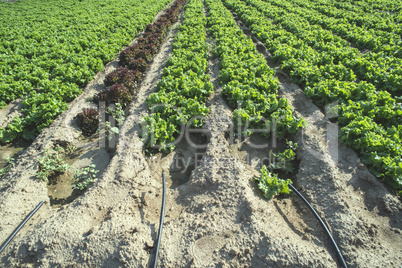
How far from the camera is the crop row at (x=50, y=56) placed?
7.45 metres

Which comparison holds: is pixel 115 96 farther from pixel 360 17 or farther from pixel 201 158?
pixel 360 17

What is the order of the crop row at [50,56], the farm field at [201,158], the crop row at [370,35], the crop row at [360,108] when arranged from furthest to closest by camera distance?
1. the crop row at [370,35]
2. the crop row at [50,56]
3. the crop row at [360,108]
4. the farm field at [201,158]

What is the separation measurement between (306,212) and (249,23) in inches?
610

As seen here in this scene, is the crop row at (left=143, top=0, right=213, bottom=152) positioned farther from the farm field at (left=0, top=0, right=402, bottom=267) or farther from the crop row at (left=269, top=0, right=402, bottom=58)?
the crop row at (left=269, top=0, right=402, bottom=58)

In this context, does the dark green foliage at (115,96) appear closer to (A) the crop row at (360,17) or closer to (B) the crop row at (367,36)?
(B) the crop row at (367,36)

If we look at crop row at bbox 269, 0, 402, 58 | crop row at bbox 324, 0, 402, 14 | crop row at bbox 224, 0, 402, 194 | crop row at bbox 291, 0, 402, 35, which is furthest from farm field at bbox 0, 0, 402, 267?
crop row at bbox 324, 0, 402, 14

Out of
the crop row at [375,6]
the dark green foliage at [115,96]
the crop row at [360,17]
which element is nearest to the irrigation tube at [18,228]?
the dark green foliage at [115,96]

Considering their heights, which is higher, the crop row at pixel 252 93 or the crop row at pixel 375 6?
the crop row at pixel 375 6

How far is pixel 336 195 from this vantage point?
4832 millimetres

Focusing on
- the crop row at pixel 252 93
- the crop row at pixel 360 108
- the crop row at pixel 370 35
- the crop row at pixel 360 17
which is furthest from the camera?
the crop row at pixel 360 17

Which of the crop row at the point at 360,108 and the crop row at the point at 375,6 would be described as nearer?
the crop row at the point at 360,108

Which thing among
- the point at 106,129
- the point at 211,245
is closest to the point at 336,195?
the point at 211,245

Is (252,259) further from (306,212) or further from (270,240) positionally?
(306,212)

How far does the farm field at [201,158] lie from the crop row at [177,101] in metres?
0.05
